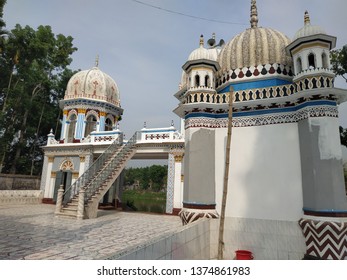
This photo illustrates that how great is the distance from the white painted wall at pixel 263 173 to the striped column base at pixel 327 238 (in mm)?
572

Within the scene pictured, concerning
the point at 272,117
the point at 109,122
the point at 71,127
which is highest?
the point at 109,122

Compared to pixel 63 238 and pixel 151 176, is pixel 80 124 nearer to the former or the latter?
pixel 63 238

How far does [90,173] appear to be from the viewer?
13570mm

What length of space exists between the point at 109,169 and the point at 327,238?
1021 cm

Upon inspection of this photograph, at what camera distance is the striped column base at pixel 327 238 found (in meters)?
6.01

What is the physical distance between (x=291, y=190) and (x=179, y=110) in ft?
14.3

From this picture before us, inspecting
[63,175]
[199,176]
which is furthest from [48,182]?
[199,176]

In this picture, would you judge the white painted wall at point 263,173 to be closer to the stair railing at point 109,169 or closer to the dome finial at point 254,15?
the dome finial at point 254,15

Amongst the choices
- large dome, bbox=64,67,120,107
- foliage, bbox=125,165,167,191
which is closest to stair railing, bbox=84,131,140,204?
large dome, bbox=64,67,120,107

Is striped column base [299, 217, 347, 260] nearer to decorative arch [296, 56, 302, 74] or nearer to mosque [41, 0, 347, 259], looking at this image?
mosque [41, 0, 347, 259]

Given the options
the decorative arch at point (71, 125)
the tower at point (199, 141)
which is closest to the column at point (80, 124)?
the decorative arch at point (71, 125)

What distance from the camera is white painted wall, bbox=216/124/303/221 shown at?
707cm

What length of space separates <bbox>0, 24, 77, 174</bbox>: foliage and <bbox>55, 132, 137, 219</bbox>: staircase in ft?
32.7

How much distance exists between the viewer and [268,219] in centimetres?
716
